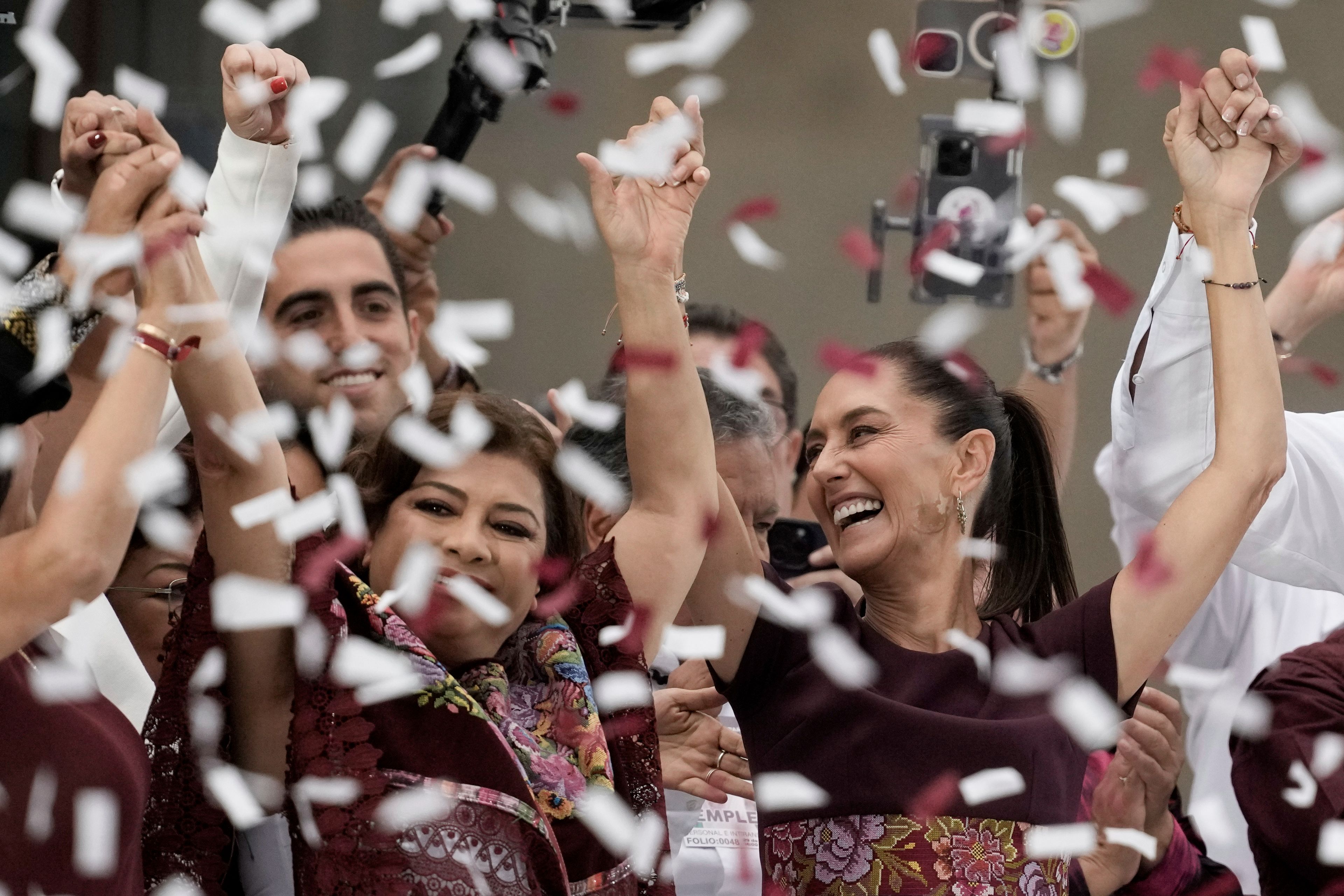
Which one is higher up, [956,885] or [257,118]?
[257,118]

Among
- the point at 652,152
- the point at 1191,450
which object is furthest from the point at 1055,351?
the point at 652,152

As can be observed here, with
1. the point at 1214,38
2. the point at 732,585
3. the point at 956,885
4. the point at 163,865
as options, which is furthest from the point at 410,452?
the point at 1214,38

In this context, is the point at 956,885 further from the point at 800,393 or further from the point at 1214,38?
the point at 1214,38

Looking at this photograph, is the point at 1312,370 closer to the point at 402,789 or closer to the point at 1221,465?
the point at 1221,465

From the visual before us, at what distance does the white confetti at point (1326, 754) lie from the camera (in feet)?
6.59

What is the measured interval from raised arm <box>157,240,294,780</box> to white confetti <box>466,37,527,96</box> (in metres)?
1.37

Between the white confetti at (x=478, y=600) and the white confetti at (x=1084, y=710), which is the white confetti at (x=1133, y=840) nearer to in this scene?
the white confetti at (x=1084, y=710)

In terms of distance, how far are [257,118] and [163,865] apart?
2.41 ft

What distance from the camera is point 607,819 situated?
64.4 inches

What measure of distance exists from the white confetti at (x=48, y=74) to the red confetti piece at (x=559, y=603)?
1.38 metres

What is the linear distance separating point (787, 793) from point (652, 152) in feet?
2.25

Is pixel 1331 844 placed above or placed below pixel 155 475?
below

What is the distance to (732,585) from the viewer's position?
181 cm

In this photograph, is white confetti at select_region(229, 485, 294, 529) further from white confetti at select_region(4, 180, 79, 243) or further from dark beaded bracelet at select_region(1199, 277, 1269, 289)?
dark beaded bracelet at select_region(1199, 277, 1269, 289)
